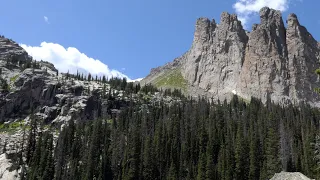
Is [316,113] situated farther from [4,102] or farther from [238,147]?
[4,102]

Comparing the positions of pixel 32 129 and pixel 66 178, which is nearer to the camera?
pixel 66 178

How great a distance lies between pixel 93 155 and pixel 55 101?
83667mm

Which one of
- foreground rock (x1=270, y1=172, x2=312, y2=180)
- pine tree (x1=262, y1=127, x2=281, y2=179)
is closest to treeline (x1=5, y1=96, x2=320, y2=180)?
pine tree (x1=262, y1=127, x2=281, y2=179)

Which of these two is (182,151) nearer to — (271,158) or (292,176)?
(271,158)

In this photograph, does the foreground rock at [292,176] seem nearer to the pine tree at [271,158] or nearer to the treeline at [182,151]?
the pine tree at [271,158]

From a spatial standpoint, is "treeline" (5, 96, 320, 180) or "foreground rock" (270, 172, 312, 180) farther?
"treeline" (5, 96, 320, 180)

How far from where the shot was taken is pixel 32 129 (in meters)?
144

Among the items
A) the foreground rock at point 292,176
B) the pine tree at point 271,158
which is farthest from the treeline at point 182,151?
the foreground rock at point 292,176

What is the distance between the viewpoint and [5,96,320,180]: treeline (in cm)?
10288

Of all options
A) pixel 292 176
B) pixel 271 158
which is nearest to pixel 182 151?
pixel 271 158

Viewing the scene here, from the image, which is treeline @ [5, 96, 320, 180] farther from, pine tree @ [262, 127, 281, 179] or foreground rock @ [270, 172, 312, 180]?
foreground rock @ [270, 172, 312, 180]

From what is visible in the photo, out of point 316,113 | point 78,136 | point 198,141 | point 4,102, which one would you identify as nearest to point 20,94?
point 4,102

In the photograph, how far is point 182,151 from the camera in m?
122

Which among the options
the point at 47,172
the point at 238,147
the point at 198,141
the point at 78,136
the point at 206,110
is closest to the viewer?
the point at 238,147
